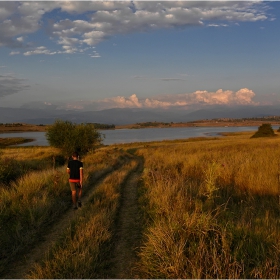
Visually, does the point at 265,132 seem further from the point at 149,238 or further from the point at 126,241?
the point at 149,238

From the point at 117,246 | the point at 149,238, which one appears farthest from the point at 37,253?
the point at 149,238

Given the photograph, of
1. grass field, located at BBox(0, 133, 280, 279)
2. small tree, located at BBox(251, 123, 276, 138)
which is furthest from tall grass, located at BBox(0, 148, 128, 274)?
small tree, located at BBox(251, 123, 276, 138)

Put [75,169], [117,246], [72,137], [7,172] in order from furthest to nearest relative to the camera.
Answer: [72,137] < [7,172] < [75,169] < [117,246]

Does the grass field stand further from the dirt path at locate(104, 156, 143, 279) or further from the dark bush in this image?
the dark bush

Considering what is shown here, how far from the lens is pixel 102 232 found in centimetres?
625

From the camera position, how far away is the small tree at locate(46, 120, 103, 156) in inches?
1246

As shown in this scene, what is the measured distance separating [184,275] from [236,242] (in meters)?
1.38

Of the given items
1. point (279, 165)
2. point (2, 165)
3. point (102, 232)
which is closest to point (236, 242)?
point (102, 232)

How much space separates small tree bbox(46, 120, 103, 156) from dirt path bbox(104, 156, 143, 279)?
881 inches

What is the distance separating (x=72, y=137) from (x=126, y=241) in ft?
88.0

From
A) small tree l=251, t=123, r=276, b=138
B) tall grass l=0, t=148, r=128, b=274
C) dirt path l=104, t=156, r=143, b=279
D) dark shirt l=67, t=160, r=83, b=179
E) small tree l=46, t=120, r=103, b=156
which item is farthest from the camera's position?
small tree l=251, t=123, r=276, b=138

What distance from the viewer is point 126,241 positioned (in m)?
6.30

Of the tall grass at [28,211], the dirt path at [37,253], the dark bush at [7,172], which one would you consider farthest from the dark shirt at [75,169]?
the dark bush at [7,172]

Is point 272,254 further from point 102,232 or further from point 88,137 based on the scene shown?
point 88,137
